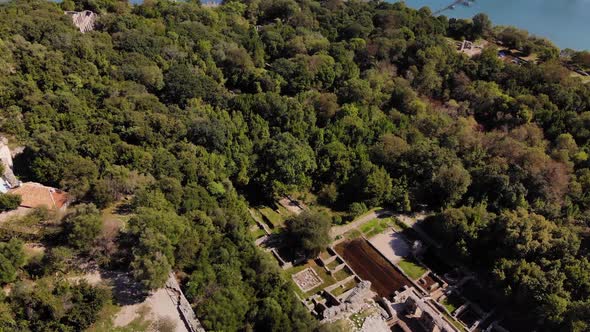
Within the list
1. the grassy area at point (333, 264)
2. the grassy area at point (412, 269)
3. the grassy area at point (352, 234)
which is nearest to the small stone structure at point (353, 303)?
the grassy area at point (333, 264)

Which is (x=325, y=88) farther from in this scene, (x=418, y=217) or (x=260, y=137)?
(x=418, y=217)

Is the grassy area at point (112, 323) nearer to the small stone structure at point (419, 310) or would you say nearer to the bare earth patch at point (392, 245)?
the small stone structure at point (419, 310)

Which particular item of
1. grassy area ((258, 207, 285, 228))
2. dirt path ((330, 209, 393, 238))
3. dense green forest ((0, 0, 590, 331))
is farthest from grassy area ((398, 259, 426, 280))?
grassy area ((258, 207, 285, 228))

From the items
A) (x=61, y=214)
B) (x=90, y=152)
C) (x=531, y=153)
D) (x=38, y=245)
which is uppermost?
(x=531, y=153)

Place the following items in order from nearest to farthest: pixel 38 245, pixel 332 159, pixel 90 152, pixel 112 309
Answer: pixel 112 309 < pixel 38 245 < pixel 90 152 < pixel 332 159

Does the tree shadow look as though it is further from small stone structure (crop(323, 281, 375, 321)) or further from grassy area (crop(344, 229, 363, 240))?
grassy area (crop(344, 229, 363, 240))

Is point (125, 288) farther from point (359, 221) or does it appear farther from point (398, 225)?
point (398, 225)

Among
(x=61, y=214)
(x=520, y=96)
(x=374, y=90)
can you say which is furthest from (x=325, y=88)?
(x=61, y=214)
